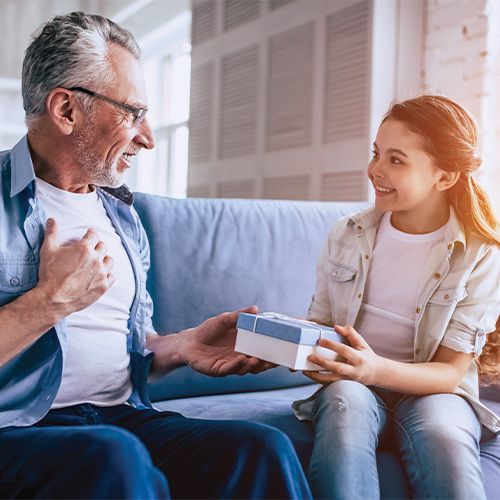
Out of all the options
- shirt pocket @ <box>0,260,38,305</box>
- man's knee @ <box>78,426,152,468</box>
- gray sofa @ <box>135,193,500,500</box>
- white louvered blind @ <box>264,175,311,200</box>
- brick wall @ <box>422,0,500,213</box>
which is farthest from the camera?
white louvered blind @ <box>264,175,311,200</box>

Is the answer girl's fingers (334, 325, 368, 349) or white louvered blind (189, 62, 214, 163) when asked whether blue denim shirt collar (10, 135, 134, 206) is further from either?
white louvered blind (189, 62, 214, 163)

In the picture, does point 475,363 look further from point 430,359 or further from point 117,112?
point 117,112

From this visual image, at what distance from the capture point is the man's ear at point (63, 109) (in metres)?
1.34

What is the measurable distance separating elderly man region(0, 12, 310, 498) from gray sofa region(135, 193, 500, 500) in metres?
0.30

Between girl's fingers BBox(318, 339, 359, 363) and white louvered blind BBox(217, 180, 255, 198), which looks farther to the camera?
white louvered blind BBox(217, 180, 255, 198)

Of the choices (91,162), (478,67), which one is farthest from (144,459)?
(478,67)

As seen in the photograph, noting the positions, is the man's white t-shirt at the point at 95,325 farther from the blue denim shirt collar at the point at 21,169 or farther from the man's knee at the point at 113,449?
the man's knee at the point at 113,449

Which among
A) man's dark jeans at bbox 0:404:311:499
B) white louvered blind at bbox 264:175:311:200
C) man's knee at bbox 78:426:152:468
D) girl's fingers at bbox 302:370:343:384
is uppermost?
white louvered blind at bbox 264:175:311:200

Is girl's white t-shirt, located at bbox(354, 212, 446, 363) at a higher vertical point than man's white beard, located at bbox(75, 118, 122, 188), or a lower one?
lower

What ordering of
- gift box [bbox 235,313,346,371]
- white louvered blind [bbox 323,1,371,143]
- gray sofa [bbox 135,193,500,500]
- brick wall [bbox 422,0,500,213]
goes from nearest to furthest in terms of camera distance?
gift box [bbox 235,313,346,371] → gray sofa [bbox 135,193,500,500] → brick wall [bbox 422,0,500,213] → white louvered blind [bbox 323,1,371,143]

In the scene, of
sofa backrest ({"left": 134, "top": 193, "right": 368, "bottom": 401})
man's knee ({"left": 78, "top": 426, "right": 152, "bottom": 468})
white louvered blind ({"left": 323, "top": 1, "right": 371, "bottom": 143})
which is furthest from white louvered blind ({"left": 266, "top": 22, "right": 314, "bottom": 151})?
man's knee ({"left": 78, "top": 426, "right": 152, "bottom": 468})

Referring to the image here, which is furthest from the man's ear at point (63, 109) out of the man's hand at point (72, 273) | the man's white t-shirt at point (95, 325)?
the man's hand at point (72, 273)

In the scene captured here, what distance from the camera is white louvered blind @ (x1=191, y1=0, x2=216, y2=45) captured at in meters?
4.15

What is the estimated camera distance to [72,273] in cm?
120
